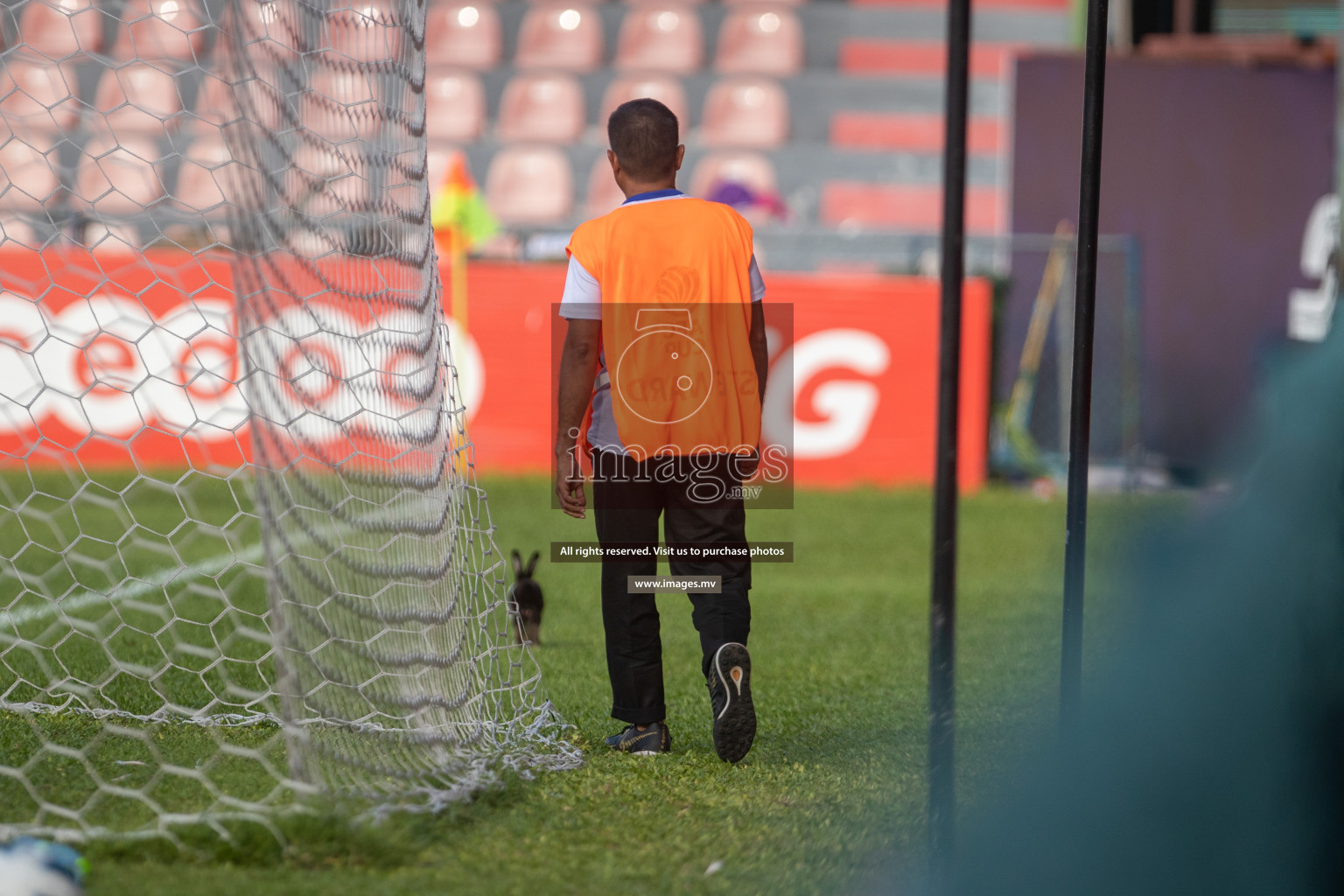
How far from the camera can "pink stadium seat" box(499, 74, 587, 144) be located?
12.4 metres

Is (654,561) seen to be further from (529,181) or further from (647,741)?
(529,181)

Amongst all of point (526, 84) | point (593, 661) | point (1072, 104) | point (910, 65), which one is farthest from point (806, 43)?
point (593, 661)

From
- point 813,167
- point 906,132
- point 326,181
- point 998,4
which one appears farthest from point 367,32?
point 998,4

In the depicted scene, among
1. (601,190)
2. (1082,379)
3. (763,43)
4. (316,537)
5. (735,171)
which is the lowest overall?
(316,537)

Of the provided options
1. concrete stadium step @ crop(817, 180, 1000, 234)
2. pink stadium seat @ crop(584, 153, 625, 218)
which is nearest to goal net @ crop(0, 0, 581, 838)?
pink stadium seat @ crop(584, 153, 625, 218)

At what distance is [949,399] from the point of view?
6.07ft

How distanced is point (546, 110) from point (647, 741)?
406 inches

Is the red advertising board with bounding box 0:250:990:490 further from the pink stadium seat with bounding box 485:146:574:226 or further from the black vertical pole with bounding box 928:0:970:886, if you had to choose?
the black vertical pole with bounding box 928:0:970:886

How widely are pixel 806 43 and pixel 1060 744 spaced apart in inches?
487

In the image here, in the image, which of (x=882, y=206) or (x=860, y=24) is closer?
(x=882, y=206)

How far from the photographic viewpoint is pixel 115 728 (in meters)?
2.74

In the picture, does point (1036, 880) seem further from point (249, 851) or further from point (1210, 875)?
point (249, 851)

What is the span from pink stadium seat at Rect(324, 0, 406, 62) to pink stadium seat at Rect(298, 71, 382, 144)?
6 centimetres

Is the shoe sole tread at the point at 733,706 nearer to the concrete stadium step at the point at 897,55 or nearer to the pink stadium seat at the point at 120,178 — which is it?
the pink stadium seat at the point at 120,178
